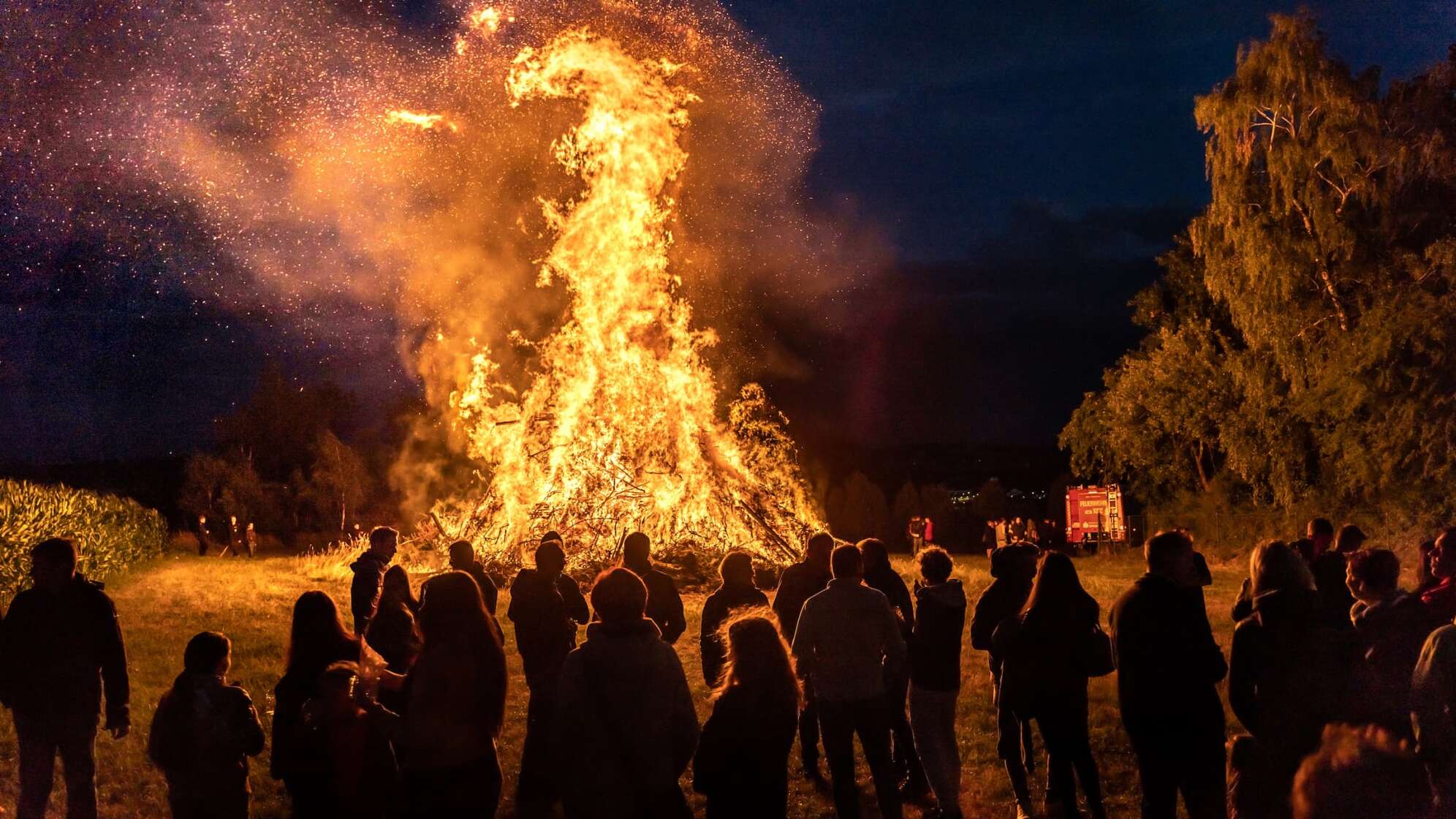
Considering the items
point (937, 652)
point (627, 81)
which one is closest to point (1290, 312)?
point (627, 81)

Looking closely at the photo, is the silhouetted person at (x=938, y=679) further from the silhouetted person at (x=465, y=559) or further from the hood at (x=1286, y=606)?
the silhouetted person at (x=465, y=559)

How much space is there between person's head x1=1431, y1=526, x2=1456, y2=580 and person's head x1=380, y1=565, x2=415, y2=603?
6.17 metres

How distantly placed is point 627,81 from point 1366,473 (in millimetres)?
19248

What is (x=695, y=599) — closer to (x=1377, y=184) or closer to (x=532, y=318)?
(x=532, y=318)

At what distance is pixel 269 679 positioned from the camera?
40.8ft

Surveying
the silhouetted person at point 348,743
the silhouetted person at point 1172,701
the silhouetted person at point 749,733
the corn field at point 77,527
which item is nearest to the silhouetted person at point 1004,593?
the silhouetted person at point 1172,701

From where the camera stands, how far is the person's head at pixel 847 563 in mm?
6344

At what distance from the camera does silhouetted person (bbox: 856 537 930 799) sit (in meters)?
7.32

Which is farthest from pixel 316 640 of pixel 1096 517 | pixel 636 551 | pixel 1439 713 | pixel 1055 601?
pixel 1096 517

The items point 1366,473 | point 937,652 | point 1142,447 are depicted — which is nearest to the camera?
point 937,652

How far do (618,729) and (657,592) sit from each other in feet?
10.7

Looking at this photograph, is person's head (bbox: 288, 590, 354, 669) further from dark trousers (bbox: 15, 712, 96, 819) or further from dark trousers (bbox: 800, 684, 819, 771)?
dark trousers (bbox: 800, 684, 819, 771)

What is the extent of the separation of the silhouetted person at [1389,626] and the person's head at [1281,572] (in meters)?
0.40

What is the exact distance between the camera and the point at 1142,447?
1419 inches
